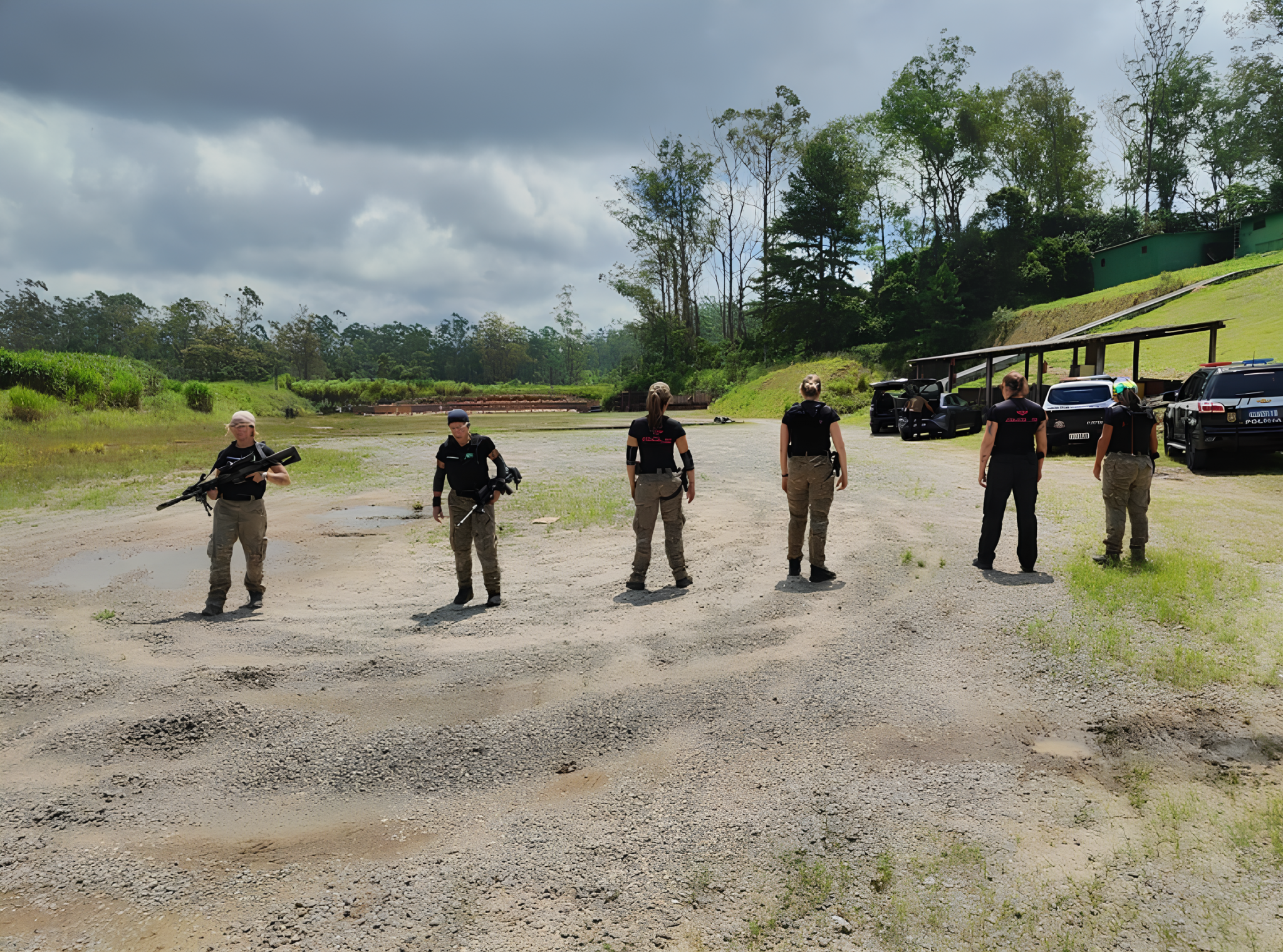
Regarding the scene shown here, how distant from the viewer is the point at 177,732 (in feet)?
15.5

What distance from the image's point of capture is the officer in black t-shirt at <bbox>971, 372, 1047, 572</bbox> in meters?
7.58

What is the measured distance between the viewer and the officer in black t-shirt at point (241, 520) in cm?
741

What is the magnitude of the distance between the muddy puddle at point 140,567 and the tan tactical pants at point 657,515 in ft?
17.0

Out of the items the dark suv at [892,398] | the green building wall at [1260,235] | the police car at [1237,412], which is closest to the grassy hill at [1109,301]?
the green building wall at [1260,235]

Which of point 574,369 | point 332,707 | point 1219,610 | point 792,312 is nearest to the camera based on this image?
point 332,707

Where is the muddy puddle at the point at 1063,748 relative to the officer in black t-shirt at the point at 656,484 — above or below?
below

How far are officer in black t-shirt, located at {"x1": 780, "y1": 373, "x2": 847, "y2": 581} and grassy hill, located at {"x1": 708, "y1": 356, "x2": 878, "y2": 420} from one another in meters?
31.2

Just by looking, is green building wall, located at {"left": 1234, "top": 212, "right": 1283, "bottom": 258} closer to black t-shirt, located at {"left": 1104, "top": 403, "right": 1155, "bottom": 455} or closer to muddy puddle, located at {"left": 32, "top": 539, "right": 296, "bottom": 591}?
black t-shirt, located at {"left": 1104, "top": 403, "right": 1155, "bottom": 455}

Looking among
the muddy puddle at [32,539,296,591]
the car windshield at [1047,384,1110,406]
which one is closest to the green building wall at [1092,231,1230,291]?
the car windshield at [1047,384,1110,406]

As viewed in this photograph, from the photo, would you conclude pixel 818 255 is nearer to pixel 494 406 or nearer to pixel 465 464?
pixel 494 406

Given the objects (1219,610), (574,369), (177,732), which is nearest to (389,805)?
(177,732)

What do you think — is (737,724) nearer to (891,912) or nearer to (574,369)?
(891,912)

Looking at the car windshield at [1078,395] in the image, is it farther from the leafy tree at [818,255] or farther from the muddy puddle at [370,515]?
the leafy tree at [818,255]

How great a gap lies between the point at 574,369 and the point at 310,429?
85.7 metres
